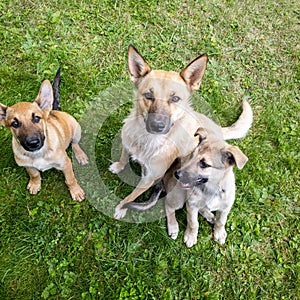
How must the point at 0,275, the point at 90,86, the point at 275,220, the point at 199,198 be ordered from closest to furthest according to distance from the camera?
1. the point at 199,198
2. the point at 0,275
3. the point at 275,220
4. the point at 90,86

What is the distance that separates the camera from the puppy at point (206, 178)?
3.70 metres

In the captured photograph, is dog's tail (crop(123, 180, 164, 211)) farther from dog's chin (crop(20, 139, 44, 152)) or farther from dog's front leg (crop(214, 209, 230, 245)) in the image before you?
dog's chin (crop(20, 139, 44, 152))

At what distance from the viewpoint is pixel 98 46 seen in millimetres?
6074

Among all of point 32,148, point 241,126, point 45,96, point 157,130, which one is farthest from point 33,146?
point 241,126

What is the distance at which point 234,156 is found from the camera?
3.48 meters

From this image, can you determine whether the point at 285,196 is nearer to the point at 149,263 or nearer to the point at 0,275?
the point at 149,263

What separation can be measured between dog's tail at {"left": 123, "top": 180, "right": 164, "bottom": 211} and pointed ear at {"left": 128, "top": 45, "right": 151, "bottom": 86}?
1.44 m

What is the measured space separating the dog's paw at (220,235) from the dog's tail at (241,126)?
51.5 inches

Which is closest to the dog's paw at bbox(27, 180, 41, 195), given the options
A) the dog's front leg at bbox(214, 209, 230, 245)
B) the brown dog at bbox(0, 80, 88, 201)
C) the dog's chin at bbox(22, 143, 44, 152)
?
the brown dog at bbox(0, 80, 88, 201)

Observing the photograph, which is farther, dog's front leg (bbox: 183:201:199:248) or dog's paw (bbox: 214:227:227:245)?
dog's paw (bbox: 214:227:227:245)

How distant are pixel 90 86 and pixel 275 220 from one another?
365cm

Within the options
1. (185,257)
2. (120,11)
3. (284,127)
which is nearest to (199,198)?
(185,257)

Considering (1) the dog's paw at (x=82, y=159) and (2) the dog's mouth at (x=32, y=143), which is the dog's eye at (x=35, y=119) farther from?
(1) the dog's paw at (x=82, y=159)

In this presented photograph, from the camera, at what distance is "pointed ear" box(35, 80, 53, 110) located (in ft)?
13.0
